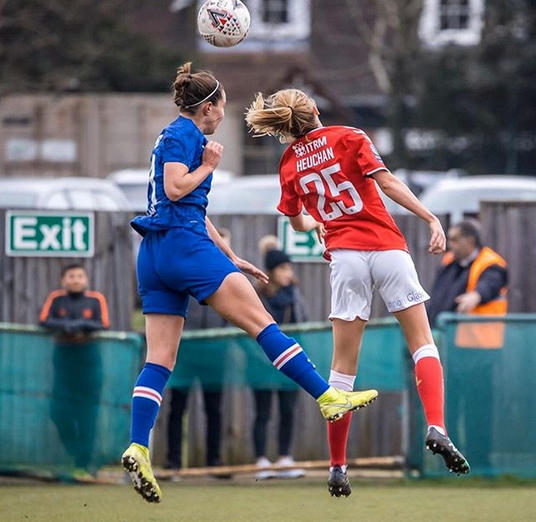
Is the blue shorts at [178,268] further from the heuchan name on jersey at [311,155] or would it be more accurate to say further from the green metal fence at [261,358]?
the green metal fence at [261,358]

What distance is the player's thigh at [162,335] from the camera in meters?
7.68

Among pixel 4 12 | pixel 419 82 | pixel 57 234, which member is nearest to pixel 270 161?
pixel 419 82

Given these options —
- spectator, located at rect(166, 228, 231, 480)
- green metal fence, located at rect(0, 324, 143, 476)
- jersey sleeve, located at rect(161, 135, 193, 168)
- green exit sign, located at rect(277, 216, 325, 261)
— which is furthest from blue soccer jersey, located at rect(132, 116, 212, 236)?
green exit sign, located at rect(277, 216, 325, 261)

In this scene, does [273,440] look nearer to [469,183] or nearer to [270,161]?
[469,183]

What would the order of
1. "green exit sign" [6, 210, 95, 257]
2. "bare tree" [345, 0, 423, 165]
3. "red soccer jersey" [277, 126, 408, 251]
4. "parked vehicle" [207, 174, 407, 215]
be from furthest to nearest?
"bare tree" [345, 0, 423, 165] → "parked vehicle" [207, 174, 407, 215] → "green exit sign" [6, 210, 95, 257] → "red soccer jersey" [277, 126, 408, 251]

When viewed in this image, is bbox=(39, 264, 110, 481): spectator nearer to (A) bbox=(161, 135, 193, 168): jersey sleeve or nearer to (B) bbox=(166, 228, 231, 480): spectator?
(B) bbox=(166, 228, 231, 480): spectator

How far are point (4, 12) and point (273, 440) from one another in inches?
666

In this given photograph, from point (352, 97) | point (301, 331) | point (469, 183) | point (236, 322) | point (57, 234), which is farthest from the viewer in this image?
point (352, 97)

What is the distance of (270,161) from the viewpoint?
102ft

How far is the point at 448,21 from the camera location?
112ft

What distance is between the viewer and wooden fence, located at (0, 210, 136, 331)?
12.4 m

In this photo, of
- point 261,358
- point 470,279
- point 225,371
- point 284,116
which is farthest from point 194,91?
point 470,279

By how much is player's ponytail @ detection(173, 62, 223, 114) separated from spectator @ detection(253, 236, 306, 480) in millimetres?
3765

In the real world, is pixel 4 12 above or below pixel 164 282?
above
